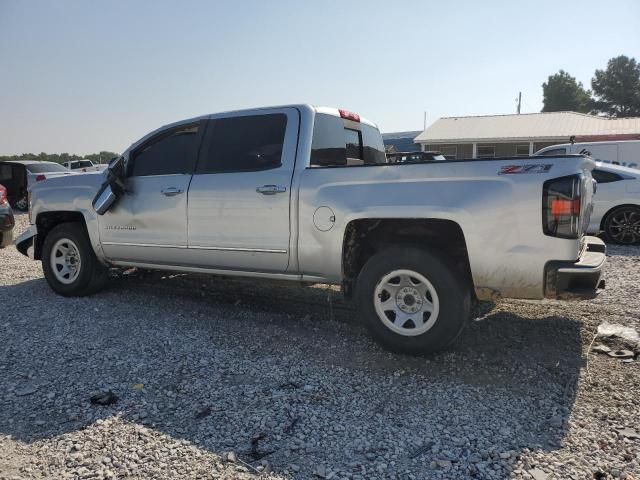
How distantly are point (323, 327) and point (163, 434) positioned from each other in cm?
208

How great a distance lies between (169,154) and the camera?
5.24 metres

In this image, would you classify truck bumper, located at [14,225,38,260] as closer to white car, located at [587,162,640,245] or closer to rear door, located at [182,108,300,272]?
rear door, located at [182,108,300,272]

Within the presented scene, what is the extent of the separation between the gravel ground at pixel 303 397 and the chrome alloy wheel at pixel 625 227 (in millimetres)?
4650

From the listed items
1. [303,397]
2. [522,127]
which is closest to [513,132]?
[522,127]

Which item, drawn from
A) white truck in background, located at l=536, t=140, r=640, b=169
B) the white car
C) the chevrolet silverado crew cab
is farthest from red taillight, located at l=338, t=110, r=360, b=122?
white truck in background, located at l=536, t=140, r=640, b=169

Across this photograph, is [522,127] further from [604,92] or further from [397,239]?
[604,92]

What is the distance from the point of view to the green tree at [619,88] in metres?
63.0

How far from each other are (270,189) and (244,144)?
0.71 m

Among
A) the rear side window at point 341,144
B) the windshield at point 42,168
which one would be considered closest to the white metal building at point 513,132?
the windshield at point 42,168

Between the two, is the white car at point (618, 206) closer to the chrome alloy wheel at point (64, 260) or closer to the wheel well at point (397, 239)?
the wheel well at point (397, 239)

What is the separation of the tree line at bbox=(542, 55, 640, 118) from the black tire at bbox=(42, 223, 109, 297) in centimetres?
6831

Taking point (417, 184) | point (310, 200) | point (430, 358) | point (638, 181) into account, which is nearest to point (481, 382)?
point (430, 358)

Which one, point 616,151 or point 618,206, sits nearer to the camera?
point 618,206

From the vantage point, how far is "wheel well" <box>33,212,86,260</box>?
596 cm
